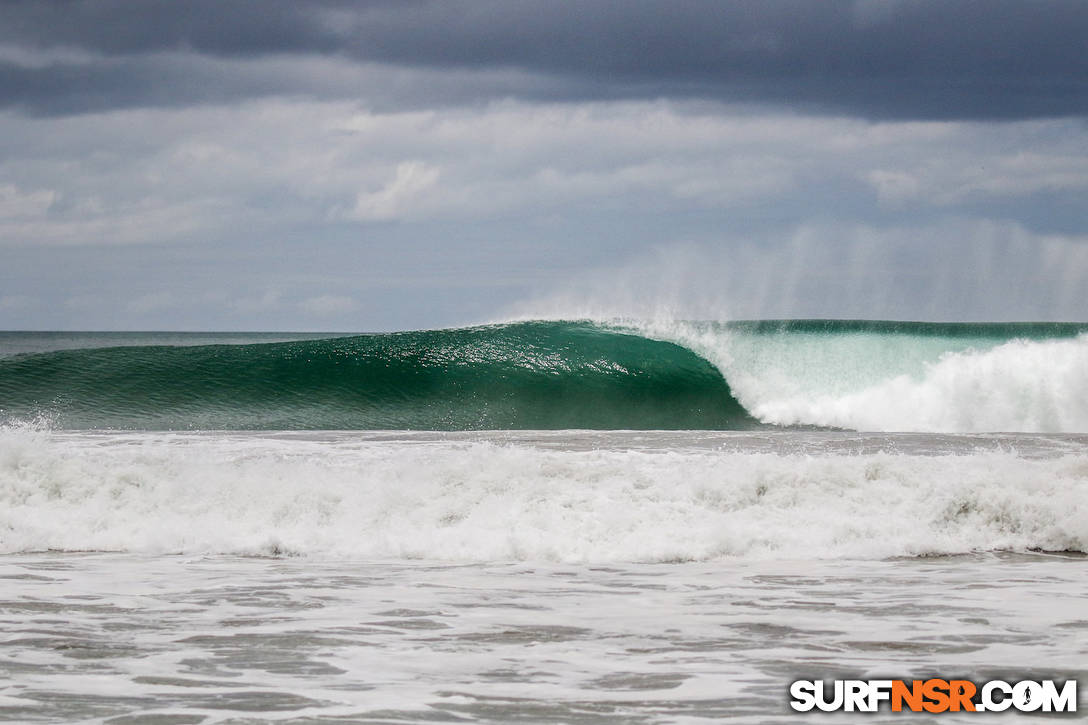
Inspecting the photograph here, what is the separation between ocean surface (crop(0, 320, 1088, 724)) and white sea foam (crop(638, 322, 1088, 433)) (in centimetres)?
652

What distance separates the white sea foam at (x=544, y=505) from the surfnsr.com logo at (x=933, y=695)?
386 centimetres

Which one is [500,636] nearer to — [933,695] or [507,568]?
[933,695]

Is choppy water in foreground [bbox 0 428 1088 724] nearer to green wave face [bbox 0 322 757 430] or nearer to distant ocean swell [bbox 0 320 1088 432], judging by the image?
green wave face [bbox 0 322 757 430]

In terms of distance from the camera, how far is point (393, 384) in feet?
71.9

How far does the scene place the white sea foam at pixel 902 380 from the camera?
20875mm

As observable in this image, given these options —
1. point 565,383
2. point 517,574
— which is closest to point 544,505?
point 517,574

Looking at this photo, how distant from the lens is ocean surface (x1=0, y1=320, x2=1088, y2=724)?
5.03 metres

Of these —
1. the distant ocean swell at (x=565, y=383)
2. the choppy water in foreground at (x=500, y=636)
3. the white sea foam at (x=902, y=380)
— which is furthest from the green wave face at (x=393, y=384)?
the choppy water in foreground at (x=500, y=636)

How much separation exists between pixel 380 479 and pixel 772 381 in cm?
1403

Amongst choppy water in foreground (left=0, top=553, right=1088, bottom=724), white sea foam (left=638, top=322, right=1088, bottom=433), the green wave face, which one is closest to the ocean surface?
choppy water in foreground (left=0, top=553, right=1088, bottom=724)

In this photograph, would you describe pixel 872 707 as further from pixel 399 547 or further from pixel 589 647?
pixel 399 547

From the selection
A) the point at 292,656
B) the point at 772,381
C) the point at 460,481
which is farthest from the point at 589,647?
the point at 772,381

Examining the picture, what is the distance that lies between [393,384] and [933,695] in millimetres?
17787

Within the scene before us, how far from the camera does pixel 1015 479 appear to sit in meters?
10.2
